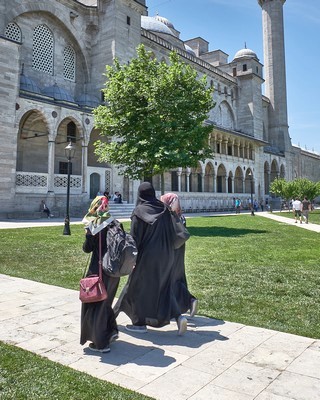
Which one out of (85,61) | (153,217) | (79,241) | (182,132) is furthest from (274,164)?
(153,217)

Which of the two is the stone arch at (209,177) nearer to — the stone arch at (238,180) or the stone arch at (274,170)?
the stone arch at (238,180)

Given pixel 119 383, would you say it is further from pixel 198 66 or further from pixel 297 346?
pixel 198 66

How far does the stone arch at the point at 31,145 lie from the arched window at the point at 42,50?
4685 mm

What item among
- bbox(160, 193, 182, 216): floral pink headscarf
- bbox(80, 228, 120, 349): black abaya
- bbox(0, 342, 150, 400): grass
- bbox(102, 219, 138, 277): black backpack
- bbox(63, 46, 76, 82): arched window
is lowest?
bbox(0, 342, 150, 400): grass

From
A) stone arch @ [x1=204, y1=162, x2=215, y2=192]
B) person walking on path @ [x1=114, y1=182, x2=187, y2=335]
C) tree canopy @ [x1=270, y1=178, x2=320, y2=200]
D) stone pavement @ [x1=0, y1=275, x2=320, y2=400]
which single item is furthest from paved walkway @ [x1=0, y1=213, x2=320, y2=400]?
stone arch @ [x1=204, y1=162, x2=215, y2=192]

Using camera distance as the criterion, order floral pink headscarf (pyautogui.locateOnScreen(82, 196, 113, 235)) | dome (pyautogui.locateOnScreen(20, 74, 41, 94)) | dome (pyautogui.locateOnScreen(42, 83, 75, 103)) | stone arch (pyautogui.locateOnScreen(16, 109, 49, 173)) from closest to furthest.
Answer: floral pink headscarf (pyautogui.locateOnScreen(82, 196, 113, 235)) → dome (pyautogui.locateOnScreen(20, 74, 41, 94)) → dome (pyautogui.locateOnScreen(42, 83, 75, 103)) → stone arch (pyautogui.locateOnScreen(16, 109, 49, 173))

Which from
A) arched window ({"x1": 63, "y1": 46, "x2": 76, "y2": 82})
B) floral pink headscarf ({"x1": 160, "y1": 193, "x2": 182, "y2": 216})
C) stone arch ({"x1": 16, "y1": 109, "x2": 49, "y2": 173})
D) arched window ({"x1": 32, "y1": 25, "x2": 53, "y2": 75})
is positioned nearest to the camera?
floral pink headscarf ({"x1": 160, "y1": 193, "x2": 182, "y2": 216})

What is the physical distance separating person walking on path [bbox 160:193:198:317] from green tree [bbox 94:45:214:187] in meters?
9.77

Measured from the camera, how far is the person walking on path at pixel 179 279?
4.52 meters

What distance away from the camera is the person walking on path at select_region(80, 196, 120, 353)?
3613 millimetres

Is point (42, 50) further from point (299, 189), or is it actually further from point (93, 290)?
point (93, 290)

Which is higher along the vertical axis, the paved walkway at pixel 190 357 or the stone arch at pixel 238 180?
the stone arch at pixel 238 180

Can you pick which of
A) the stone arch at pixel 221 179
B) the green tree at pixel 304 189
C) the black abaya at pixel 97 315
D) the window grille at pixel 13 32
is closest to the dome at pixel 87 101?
the window grille at pixel 13 32

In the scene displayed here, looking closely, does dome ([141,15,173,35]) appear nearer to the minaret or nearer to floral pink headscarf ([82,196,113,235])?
the minaret
